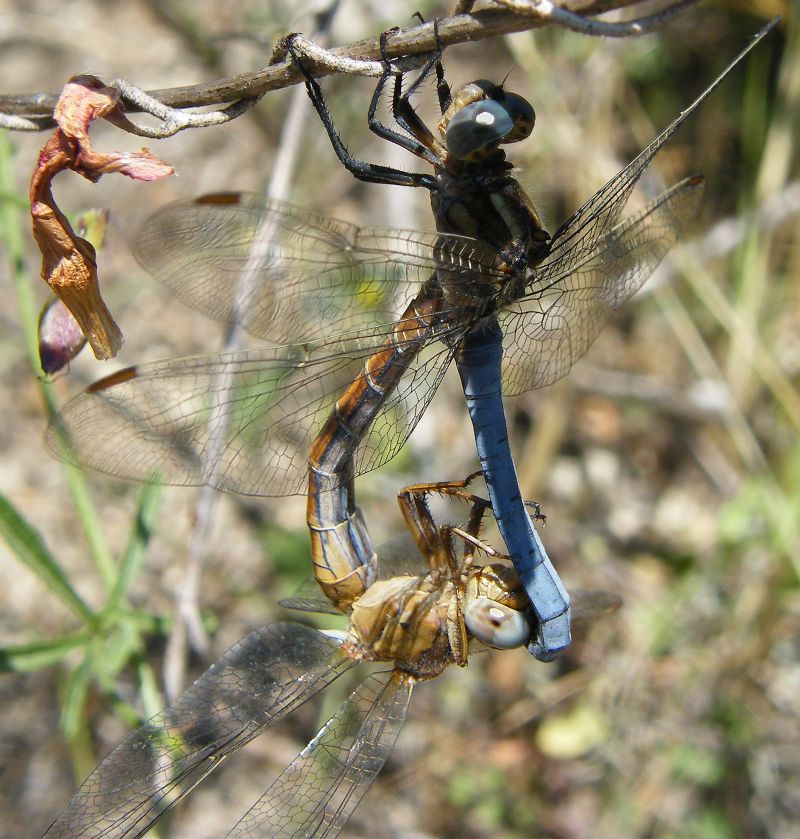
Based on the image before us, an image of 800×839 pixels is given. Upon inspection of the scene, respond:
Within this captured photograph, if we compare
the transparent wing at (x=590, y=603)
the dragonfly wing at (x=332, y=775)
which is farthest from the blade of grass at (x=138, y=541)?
the transparent wing at (x=590, y=603)

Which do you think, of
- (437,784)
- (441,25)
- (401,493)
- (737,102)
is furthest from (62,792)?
(737,102)

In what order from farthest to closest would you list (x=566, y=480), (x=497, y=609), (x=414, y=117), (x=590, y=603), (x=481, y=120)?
1. (x=566, y=480)
2. (x=590, y=603)
3. (x=497, y=609)
4. (x=414, y=117)
5. (x=481, y=120)

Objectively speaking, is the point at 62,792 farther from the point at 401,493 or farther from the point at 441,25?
the point at 441,25

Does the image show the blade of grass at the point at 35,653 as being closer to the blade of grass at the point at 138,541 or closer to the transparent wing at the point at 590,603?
the blade of grass at the point at 138,541

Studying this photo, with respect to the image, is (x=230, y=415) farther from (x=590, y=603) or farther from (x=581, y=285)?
(x=590, y=603)

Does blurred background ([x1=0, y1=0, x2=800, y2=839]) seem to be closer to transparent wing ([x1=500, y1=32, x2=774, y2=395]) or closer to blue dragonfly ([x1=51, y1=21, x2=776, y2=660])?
blue dragonfly ([x1=51, y1=21, x2=776, y2=660])

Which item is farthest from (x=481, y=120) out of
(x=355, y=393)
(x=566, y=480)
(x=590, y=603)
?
(x=566, y=480)

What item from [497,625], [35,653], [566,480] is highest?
[35,653]
